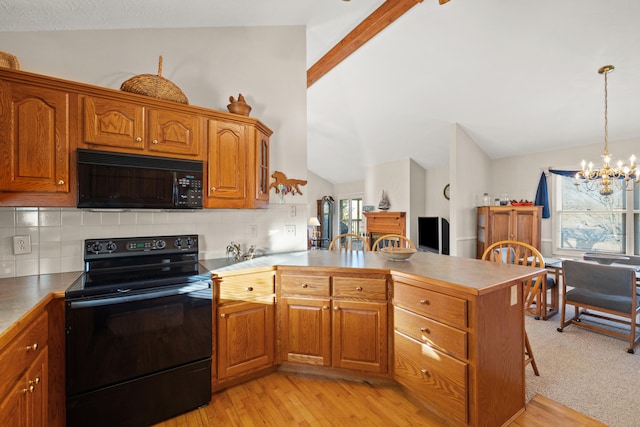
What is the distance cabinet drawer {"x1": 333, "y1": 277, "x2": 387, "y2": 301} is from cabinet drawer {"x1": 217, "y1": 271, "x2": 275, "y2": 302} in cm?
51

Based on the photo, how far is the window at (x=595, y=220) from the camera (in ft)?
14.9

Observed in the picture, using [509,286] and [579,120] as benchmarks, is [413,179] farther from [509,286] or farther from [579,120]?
[509,286]

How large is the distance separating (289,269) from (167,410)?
1167 mm

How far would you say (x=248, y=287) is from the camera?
7.27ft

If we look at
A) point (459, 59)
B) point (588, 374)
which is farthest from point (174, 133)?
point (588, 374)

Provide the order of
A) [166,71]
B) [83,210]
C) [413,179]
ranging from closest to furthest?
1. [83,210]
2. [166,71]
3. [413,179]

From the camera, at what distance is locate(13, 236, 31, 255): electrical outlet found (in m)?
1.96

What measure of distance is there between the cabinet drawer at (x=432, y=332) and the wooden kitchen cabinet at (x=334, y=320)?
0.51ft

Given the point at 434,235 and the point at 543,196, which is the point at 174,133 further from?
the point at 543,196

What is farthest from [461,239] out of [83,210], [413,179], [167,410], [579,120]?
[83,210]

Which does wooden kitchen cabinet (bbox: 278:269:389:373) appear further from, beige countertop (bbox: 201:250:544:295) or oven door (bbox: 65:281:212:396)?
oven door (bbox: 65:281:212:396)

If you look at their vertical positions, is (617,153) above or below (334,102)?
below

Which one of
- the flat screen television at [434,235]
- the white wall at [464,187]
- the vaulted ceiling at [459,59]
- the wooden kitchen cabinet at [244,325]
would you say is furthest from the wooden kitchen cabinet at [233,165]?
the flat screen television at [434,235]

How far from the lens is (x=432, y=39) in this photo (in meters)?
3.57
